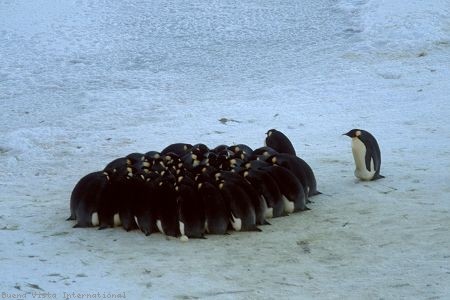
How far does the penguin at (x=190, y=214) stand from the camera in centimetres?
583

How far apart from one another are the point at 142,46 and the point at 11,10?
10.3ft

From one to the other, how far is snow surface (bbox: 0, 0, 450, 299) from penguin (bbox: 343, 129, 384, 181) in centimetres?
12

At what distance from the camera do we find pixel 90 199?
629cm

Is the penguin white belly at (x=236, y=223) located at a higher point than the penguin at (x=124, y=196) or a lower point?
lower

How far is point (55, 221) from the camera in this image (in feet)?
21.2

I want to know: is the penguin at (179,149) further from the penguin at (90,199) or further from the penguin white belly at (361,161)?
the penguin white belly at (361,161)

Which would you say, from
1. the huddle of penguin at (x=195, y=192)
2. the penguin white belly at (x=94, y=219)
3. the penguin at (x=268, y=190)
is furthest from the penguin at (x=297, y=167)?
the penguin white belly at (x=94, y=219)

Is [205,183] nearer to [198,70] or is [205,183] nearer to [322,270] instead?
[322,270]

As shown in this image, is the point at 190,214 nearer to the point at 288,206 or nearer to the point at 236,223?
the point at 236,223

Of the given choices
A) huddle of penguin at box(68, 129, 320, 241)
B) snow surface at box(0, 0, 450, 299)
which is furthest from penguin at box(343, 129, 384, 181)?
huddle of penguin at box(68, 129, 320, 241)

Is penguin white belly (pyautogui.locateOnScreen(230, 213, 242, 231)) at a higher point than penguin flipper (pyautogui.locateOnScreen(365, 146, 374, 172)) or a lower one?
lower

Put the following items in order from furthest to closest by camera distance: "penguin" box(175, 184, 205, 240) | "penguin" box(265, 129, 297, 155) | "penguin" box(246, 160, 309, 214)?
"penguin" box(265, 129, 297, 155), "penguin" box(246, 160, 309, 214), "penguin" box(175, 184, 205, 240)

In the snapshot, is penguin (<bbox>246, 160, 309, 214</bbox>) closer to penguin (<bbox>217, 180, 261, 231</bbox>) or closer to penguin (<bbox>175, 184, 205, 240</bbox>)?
penguin (<bbox>217, 180, 261, 231</bbox>)

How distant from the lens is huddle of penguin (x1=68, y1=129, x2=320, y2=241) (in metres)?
5.90
